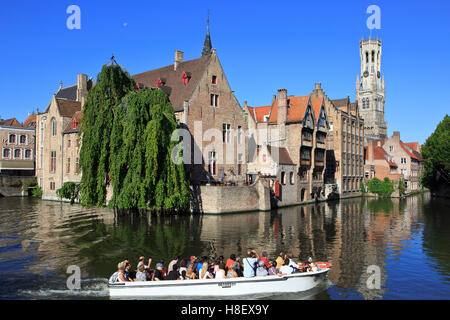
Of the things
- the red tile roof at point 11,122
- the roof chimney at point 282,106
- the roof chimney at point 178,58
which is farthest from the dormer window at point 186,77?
the red tile roof at point 11,122

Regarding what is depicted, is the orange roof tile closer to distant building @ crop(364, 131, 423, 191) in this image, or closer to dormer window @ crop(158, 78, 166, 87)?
dormer window @ crop(158, 78, 166, 87)

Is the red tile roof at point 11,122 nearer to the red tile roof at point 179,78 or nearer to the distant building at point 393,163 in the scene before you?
the red tile roof at point 179,78

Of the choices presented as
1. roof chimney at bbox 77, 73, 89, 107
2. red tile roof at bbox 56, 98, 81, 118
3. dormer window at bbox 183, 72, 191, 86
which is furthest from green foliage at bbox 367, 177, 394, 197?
red tile roof at bbox 56, 98, 81, 118

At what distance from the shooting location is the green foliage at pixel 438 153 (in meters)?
56.3

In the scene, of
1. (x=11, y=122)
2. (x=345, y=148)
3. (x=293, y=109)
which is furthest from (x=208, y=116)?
(x=11, y=122)

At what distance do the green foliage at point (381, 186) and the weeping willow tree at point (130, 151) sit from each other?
46.8 meters

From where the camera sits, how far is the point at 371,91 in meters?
147

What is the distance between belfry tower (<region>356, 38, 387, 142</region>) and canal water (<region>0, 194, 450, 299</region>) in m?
110

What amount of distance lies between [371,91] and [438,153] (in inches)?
3706

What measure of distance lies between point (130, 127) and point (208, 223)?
1033 cm

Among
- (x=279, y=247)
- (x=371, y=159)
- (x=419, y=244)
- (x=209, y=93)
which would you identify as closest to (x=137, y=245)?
(x=279, y=247)

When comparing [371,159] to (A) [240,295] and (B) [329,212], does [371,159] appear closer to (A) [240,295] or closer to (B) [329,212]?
(B) [329,212]
